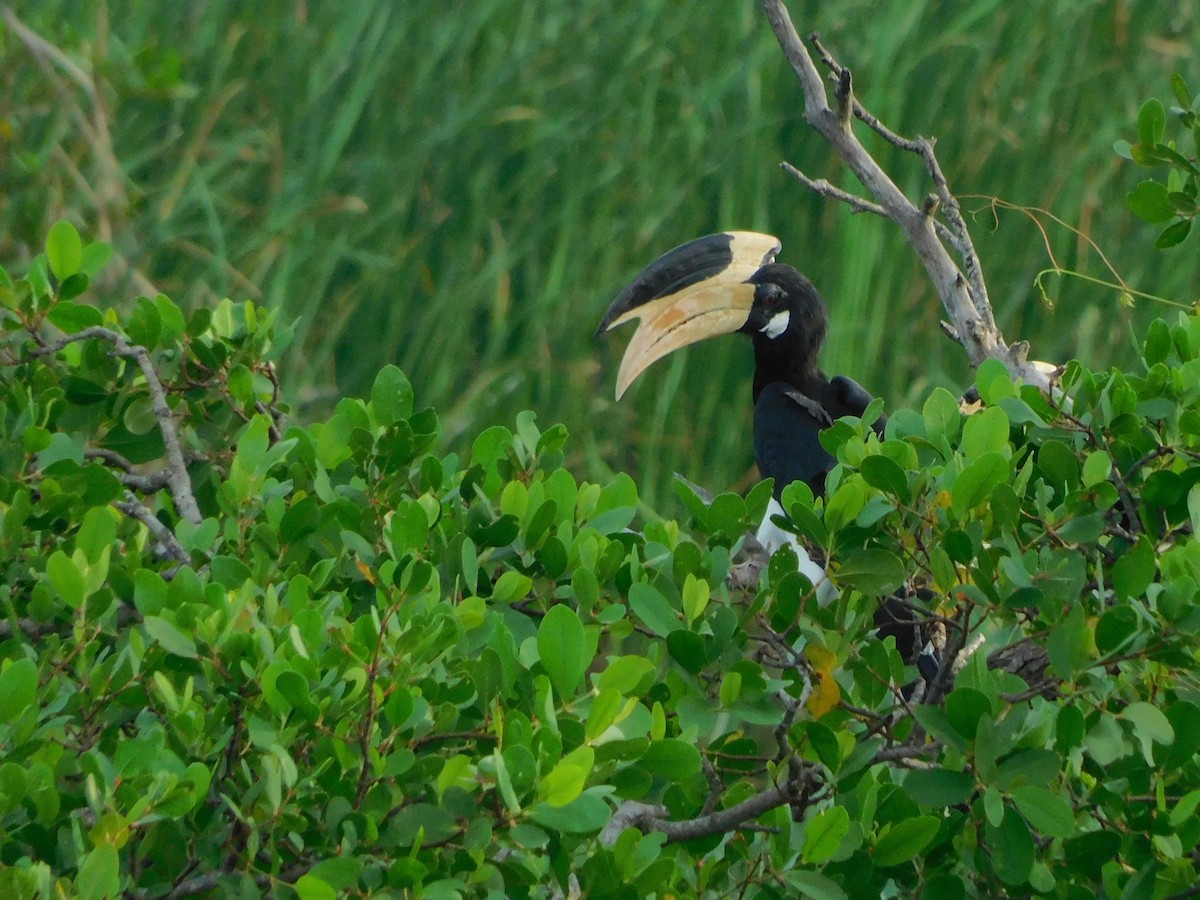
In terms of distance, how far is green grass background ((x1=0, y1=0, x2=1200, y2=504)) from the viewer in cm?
453

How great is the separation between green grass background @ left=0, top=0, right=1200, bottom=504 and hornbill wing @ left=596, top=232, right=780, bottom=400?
1.85ft

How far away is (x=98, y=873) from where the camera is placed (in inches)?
40.3

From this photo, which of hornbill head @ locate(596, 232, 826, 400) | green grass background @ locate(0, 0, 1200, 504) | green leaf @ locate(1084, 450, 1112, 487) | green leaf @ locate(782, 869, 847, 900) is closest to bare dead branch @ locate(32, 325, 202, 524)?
green leaf @ locate(782, 869, 847, 900)

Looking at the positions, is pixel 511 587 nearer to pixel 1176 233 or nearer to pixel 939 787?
pixel 939 787

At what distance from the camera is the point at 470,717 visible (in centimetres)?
122

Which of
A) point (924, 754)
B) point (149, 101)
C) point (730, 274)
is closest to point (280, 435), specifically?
point (924, 754)

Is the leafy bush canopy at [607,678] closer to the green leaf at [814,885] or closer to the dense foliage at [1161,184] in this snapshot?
the green leaf at [814,885]

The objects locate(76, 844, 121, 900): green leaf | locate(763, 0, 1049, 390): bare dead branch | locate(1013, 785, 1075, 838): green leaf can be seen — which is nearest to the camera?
locate(76, 844, 121, 900): green leaf

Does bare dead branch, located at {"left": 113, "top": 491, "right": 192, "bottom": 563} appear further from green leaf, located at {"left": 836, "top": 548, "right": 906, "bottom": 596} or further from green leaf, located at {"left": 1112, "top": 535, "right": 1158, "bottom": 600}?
green leaf, located at {"left": 1112, "top": 535, "right": 1158, "bottom": 600}

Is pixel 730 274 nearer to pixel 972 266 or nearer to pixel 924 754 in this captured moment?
pixel 972 266

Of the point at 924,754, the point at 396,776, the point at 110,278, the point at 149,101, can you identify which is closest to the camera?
the point at 396,776

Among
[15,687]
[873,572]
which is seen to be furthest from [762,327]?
[15,687]

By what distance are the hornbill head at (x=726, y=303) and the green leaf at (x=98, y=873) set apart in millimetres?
2726

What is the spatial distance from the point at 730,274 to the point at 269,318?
2.20 meters
